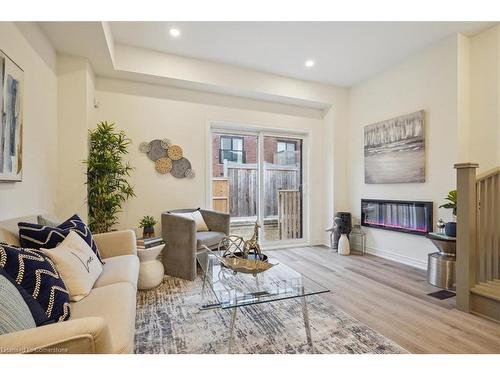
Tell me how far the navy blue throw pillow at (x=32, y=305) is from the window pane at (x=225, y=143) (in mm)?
3287

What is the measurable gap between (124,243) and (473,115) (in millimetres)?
4151

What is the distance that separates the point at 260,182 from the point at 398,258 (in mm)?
2368

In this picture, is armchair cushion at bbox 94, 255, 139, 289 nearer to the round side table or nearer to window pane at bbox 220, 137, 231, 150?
the round side table

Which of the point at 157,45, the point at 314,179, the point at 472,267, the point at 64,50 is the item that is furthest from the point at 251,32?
the point at 472,267

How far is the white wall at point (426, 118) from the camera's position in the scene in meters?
3.08

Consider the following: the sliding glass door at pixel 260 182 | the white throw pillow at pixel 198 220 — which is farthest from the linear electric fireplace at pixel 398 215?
the white throw pillow at pixel 198 220

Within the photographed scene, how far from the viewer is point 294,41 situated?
3127mm

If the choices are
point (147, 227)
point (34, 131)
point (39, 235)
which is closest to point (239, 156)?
point (147, 227)

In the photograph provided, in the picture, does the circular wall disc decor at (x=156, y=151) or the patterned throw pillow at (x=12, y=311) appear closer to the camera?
the patterned throw pillow at (x=12, y=311)

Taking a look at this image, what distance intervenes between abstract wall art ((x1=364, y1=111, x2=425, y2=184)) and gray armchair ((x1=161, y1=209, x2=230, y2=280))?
2.64 m

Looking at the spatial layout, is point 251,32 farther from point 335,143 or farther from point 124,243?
point 124,243

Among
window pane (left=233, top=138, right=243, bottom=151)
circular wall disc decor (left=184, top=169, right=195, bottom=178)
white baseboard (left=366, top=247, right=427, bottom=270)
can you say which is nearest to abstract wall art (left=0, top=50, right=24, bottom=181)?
circular wall disc decor (left=184, top=169, right=195, bottom=178)

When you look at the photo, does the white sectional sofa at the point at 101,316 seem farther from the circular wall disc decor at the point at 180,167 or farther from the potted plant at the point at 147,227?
the circular wall disc decor at the point at 180,167

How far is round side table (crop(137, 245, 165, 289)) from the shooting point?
2535mm
